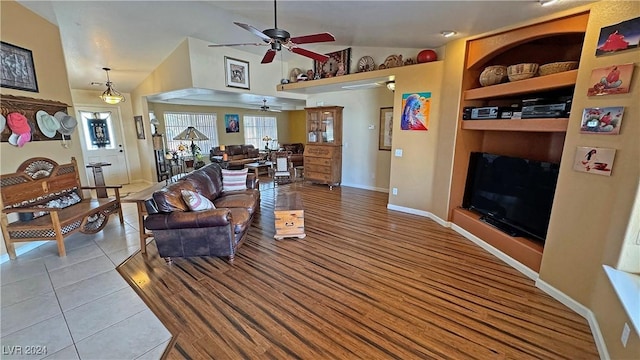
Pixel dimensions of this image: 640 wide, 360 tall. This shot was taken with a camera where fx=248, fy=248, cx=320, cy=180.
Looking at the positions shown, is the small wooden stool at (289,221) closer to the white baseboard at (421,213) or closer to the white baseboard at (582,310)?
the white baseboard at (421,213)

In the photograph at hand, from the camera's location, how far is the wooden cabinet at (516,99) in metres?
2.47

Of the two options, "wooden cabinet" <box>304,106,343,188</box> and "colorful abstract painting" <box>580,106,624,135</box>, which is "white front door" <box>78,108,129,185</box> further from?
"colorful abstract painting" <box>580,106,624,135</box>

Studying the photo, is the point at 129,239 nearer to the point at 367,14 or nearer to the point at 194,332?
the point at 194,332

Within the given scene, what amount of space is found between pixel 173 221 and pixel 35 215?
217 cm

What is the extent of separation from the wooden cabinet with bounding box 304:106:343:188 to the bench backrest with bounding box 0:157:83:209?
4.62m

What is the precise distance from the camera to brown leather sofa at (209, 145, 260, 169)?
25.9 ft

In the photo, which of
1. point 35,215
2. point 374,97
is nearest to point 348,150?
point 374,97

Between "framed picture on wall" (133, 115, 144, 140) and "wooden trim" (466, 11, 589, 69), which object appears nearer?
"wooden trim" (466, 11, 589, 69)

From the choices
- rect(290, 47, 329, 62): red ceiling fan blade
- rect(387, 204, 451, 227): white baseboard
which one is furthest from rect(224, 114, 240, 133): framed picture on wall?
rect(290, 47, 329, 62): red ceiling fan blade

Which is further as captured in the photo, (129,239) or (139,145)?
(139,145)

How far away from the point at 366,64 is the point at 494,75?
2.51 m

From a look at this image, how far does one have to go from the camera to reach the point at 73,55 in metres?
4.78

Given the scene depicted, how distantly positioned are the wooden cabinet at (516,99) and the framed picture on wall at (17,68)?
5.77 m

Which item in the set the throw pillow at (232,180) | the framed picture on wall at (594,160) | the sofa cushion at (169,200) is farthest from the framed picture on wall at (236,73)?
the framed picture on wall at (594,160)
